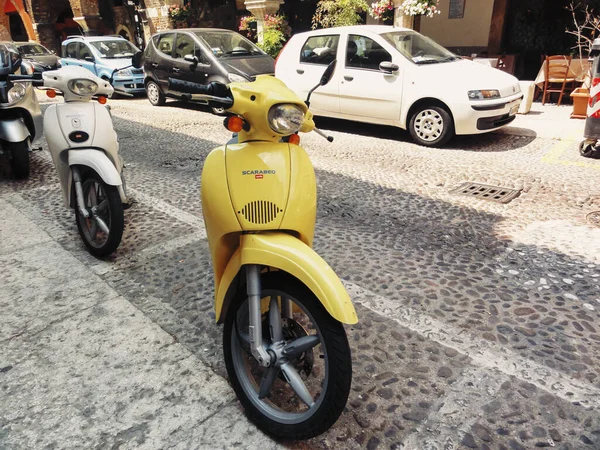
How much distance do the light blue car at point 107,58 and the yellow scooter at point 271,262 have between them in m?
11.5

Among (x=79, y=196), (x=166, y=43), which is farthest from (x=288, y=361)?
(x=166, y=43)

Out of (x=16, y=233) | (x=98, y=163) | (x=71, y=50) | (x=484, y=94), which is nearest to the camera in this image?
(x=98, y=163)

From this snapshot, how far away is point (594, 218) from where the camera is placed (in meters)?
4.27

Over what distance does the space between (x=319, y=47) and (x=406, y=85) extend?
6.30 ft

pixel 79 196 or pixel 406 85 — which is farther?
pixel 406 85

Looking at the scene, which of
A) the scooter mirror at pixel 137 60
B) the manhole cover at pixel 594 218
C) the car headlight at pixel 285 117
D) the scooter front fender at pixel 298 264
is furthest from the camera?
the manhole cover at pixel 594 218

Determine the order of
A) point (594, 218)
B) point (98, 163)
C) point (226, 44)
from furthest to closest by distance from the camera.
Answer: point (226, 44), point (594, 218), point (98, 163)

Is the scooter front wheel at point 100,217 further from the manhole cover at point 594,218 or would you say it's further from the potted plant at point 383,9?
the potted plant at point 383,9

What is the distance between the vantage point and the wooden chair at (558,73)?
372 inches

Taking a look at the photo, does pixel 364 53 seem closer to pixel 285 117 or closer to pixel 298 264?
pixel 285 117

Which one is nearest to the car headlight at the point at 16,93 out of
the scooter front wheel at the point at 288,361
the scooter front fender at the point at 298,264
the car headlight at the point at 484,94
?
the scooter front fender at the point at 298,264

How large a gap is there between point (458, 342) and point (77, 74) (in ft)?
11.2

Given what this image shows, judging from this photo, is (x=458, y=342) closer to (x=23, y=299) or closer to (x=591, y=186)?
(x=23, y=299)

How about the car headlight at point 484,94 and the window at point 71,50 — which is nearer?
the car headlight at point 484,94
